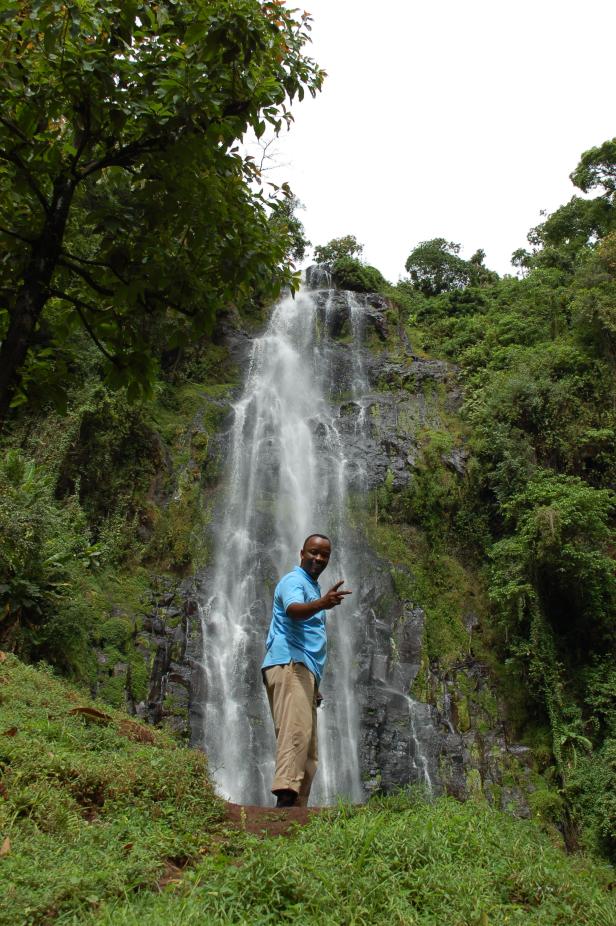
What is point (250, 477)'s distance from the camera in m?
16.0

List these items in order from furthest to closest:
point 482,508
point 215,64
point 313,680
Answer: point 482,508 < point 313,680 < point 215,64

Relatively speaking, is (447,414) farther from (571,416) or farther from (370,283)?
(370,283)

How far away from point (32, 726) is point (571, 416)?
1406 cm

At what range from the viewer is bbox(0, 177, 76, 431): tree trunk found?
2816 mm

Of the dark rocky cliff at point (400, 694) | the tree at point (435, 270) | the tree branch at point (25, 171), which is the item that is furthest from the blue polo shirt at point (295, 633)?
the tree at point (435, 270)

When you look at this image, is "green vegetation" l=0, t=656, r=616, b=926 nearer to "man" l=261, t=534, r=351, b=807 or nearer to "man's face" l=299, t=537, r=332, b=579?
"man" l=261, t=534, r=351, b=807

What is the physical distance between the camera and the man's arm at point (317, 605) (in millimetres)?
4098

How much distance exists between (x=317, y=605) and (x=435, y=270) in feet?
92.0

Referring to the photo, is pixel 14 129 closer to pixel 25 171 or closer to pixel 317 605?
pixel 25 171

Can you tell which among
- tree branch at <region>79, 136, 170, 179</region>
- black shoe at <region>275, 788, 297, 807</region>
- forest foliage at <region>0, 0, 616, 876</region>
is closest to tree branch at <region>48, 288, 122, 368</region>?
forest foliage at <region>0, 0, 616, 876</region>

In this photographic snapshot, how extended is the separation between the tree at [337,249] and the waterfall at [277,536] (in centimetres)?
853

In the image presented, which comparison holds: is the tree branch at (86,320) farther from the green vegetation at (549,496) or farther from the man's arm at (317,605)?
the green vegetation at (549,496)

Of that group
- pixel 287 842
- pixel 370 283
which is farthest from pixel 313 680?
pixel 370 283

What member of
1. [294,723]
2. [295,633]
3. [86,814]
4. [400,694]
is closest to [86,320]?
[295,633]
